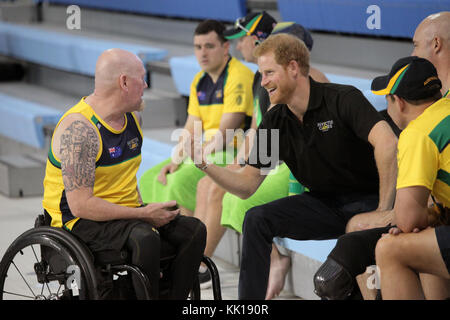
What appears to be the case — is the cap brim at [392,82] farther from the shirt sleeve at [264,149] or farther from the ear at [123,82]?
the ear at [123,82]

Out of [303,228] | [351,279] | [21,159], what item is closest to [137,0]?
[21,159]

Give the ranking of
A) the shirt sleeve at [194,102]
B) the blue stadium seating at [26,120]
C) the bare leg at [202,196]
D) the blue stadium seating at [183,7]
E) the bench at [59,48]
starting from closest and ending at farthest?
the bare leg at [202,196] → the shirt sleeve at [194,102] → the blue stadium seating at [183,7] → the blue stadium seating at [26,120] → the bench at [59,48]

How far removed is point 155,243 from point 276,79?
2.70 feet

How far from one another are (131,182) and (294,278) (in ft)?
4.13

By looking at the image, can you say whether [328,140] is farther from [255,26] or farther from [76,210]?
[255,26]

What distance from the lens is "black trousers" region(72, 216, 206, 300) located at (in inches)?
104

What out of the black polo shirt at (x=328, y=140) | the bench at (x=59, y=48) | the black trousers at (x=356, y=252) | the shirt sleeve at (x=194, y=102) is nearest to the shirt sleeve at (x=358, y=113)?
the black polo shirt at (x=328, y=140)

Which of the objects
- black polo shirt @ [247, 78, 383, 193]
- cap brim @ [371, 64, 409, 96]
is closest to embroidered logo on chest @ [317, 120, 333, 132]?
black polo shirt @ [247, 78, 383, 193]

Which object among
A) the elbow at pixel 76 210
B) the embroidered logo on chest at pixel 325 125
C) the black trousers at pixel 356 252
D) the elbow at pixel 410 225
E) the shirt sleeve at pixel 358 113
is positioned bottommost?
the black trousers at pixel 356 252

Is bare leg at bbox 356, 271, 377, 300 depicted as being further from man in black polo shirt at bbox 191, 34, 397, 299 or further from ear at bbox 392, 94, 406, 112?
ear at bbox 392, 94, 406, 112

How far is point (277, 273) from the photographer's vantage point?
3791 millimetres

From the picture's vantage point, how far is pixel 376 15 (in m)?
4.89

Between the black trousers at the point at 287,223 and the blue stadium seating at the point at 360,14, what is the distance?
60.0 inches

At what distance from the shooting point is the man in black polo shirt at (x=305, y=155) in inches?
121
